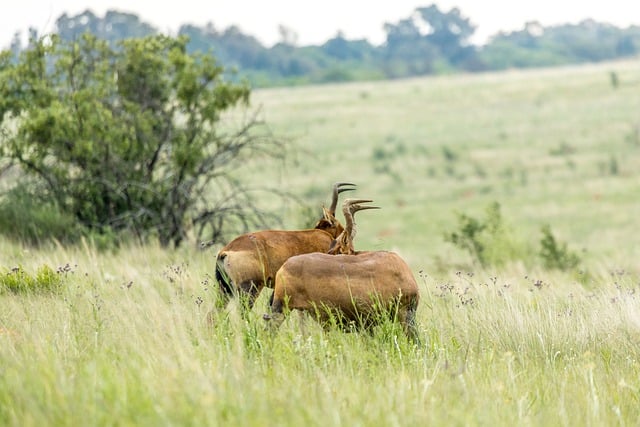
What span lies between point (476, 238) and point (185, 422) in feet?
40.3

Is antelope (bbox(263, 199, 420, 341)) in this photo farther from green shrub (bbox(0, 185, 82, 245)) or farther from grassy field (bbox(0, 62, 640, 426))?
green shrub (bbox(0, 185, 82, 245))

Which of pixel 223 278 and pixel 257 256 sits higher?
pixel 257 256

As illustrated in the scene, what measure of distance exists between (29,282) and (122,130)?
5588mm

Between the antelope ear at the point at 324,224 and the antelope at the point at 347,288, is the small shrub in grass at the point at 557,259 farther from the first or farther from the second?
the antelope at the point at 347,288

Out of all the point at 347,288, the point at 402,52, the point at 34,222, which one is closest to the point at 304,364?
the point at 347,288

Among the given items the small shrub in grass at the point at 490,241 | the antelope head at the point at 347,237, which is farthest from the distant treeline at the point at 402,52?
the antelope head at the point at 347,237

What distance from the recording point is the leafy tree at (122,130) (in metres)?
12.3

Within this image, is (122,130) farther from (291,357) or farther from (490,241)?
(291,357)

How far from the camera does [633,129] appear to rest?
39.2 meters

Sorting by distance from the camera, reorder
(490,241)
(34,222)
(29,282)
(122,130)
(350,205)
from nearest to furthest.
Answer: (350,205)
(29,282)
(34,222)
(122,130)
(490,241)

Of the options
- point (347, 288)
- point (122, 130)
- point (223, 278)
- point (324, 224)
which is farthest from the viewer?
point (122, 130)

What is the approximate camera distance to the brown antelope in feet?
20.4

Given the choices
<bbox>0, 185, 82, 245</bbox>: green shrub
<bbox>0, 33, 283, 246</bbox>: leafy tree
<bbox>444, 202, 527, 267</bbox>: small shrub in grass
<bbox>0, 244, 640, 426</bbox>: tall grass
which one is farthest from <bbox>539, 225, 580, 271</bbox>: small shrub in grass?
<bbox>0, 244, 640, 426</bbox>: tall grass

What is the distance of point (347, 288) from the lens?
544 centimetres
